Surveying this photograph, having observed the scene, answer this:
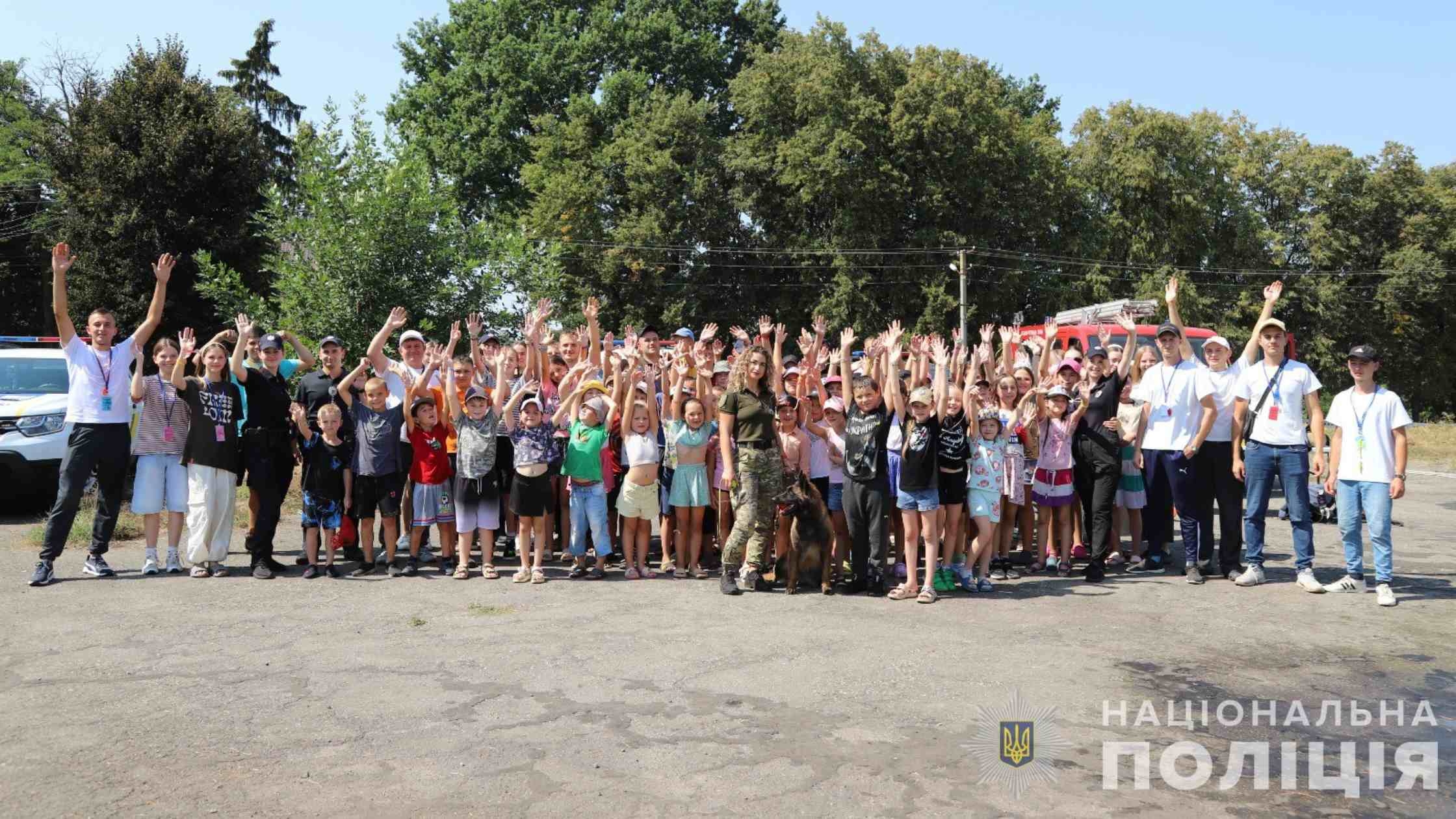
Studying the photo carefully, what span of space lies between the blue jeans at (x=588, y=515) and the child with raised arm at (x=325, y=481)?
1999 mm

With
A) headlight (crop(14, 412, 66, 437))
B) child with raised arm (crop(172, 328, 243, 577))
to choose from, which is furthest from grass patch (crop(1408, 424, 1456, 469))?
headlight (crop(14, 412, 66, 437))

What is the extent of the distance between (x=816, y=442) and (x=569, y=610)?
276cm

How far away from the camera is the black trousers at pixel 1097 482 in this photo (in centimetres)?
930

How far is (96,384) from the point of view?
28.5 ft

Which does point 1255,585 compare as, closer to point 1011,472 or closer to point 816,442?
point 1011,472

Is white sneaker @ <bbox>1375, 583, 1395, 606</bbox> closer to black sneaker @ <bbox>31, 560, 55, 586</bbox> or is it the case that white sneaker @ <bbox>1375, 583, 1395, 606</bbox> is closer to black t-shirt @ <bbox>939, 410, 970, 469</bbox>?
black t-shirt @ <bbox>939, 410, 970, 469</bbox>

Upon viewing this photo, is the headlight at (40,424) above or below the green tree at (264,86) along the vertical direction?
below

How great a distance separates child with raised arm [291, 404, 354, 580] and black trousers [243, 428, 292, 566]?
0.27 m

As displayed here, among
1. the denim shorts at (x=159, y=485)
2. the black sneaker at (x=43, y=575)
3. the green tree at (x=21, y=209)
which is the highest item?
the green tree at (x=21, y=209)

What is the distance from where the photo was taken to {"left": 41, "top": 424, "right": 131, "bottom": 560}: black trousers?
8578 millimetres

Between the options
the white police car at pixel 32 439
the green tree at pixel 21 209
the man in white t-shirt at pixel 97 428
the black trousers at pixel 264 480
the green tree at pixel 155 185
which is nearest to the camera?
the man in white t-shirt at pixel 97 428

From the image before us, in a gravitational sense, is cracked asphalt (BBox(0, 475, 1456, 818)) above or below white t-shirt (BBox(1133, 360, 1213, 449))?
below

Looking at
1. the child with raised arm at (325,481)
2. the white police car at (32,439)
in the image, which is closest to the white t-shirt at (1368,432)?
the child with raised arm at (325,481)

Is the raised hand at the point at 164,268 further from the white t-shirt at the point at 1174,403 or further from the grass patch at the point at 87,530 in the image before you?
the white t-shirt at the point at 1174,403
